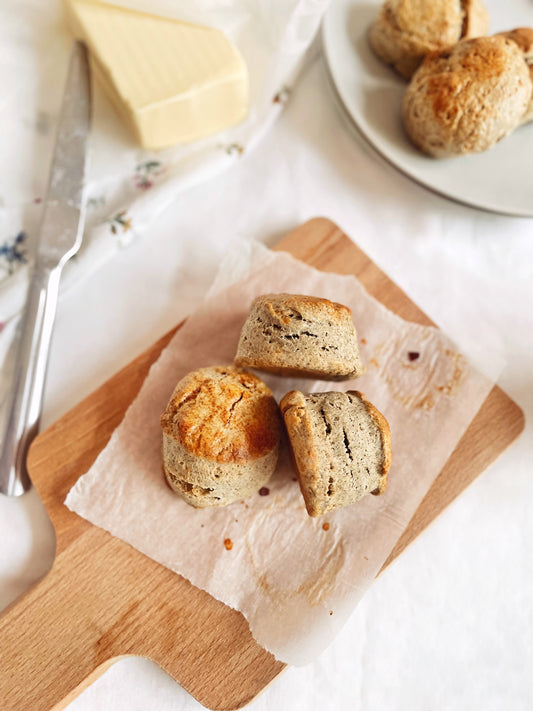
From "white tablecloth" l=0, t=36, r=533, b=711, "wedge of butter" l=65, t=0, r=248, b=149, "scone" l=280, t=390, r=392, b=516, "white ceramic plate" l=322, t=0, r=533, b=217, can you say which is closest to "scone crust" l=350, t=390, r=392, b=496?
"scone" l=280, t=390, r=392, b=516

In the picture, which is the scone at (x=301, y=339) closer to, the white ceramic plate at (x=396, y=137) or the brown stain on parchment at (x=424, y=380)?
the brown stain on parchment at (x=424, y=380)

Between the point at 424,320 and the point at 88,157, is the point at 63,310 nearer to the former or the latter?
the point at 88,157

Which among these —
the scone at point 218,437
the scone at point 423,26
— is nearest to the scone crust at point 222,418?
the scone at point 218,437

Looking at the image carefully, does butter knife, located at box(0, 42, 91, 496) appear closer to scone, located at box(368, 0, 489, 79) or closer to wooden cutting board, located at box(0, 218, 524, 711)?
wooden cutting board, located at box(0, 218, 524, 711)

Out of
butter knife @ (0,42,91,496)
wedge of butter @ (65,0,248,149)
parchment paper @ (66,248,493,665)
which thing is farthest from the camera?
wedge of butter @ (65,0,248,149)

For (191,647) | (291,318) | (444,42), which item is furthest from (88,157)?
(191,647)

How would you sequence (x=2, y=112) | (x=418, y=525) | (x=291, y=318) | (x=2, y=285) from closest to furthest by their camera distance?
1. (x=291, y=318)
2. (x=418, y=525)
3. (x=2, y=285)
4. (x=2, y=112)
